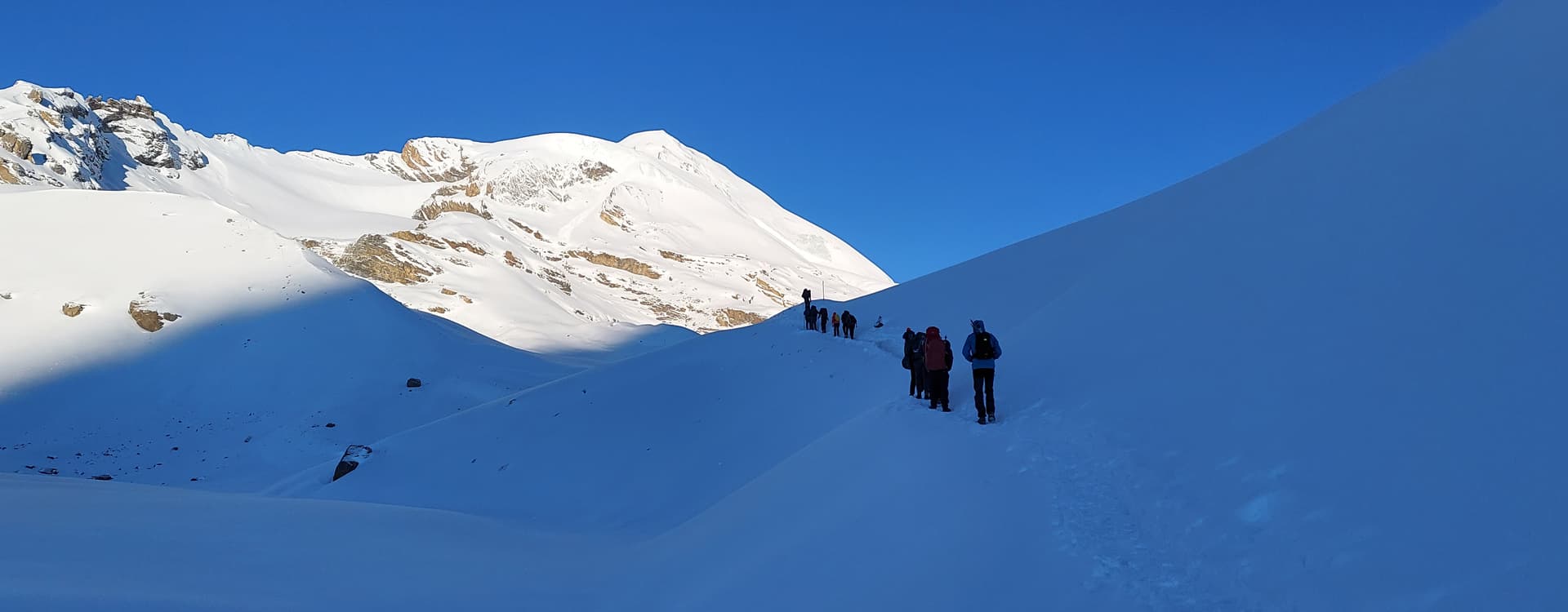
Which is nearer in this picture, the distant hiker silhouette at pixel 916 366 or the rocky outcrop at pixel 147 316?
the distant hiker silhouette at pixel 916 366

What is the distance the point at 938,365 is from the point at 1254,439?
5.16 m

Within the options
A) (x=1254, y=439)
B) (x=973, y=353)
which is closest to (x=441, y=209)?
(x=973, y=353)

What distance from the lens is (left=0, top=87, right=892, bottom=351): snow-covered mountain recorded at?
71188mm

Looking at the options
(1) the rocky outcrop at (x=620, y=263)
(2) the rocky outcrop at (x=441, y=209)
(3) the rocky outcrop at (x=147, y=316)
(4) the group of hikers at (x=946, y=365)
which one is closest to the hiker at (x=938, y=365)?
(4) the group of hikers at (x=946, y=365)

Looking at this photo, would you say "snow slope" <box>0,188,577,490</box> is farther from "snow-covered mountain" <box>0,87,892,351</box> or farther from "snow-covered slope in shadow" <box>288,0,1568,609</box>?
"snow-covered mountain" <box>0,87,892,351</box>

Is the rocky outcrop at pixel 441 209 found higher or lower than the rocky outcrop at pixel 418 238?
higher

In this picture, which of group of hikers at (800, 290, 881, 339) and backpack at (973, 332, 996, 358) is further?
group of hikers at (800, 290, 881, 339)

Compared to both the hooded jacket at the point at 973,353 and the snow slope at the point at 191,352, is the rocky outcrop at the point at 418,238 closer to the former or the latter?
the snow slope at the point at 191,352

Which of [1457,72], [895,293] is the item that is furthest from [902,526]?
[895,293]

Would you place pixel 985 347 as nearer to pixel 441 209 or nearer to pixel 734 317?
pixel 734 317

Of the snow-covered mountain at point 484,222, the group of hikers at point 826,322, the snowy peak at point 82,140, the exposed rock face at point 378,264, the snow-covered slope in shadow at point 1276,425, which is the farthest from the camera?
the snow-covered mountain at point 484,222

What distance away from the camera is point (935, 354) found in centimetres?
1029

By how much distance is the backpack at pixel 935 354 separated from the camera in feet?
33.7

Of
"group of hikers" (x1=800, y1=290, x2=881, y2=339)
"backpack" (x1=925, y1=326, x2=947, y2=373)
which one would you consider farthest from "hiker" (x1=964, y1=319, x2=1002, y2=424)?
"group of hikers" (x1=800, y1=290, x2=881, y2=339)
